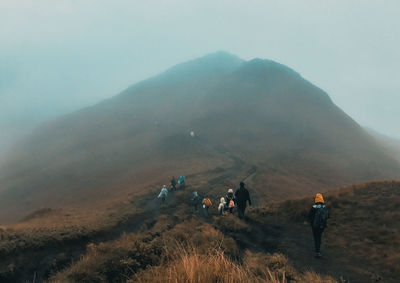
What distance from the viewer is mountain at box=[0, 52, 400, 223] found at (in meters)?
50.2

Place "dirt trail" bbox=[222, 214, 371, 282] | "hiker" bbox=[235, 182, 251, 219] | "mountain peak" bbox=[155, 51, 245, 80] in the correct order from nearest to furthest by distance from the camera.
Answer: "dirt trail" bbox=[222, 214, 371, 282] → "hiker" bbox=[235, 182, 251, 219] → "mountain peak" bbox=[155, 51, 245, 80]

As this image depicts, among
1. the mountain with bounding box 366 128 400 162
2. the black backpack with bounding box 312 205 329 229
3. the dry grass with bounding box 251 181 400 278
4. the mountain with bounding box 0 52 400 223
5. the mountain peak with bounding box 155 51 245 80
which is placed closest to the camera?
the dry grass with bounding box 251 181 400 278

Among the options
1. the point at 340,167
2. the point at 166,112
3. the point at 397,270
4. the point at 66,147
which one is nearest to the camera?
the point at 397,270

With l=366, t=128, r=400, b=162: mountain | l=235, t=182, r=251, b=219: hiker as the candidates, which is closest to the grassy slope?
l=235, t=182, r=251, b=219: hiker

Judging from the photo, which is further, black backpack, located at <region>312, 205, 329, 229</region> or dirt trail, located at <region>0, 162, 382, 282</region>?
black backpack, located at <region>312, 205, 329, 229</region>

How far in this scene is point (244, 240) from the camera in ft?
37.3

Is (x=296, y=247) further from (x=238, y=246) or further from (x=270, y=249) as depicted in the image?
(x=238, y=246)

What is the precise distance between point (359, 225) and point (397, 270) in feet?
16.2

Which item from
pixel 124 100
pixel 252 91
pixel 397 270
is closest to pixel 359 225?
pixel 397 270

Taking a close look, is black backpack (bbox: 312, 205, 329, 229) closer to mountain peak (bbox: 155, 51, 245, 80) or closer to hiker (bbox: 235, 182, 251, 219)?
hiker (bbox: 235, 182, 251, 219)

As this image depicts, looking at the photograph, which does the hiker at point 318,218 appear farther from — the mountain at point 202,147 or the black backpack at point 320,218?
the mountain at point 202,147

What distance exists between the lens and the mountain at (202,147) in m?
50.2

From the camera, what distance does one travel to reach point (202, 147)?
72375 mm

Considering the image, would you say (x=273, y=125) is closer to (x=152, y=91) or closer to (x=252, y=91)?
(x=252, y=91)
